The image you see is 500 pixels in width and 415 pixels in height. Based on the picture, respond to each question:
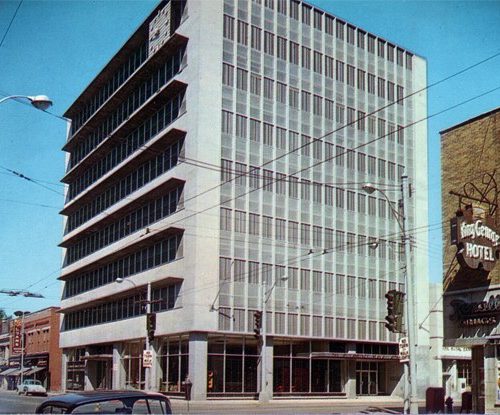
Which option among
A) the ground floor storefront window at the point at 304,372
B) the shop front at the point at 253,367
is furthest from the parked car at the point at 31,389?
the ground floor storefront window at the point at 304,372

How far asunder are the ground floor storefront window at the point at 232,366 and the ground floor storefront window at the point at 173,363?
1.96m

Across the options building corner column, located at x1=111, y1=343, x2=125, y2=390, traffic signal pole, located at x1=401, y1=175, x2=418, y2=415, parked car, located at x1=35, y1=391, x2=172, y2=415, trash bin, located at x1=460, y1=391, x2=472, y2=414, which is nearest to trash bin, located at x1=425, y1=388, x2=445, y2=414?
trash bin, located at x1=460, y1=391, x2=472, y2=414

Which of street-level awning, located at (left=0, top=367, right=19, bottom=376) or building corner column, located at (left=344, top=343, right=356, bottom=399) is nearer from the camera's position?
building corner column, located at (left=344, top=343, right=356, bottom=399)

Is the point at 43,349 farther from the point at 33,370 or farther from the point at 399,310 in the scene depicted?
the point at 399,310

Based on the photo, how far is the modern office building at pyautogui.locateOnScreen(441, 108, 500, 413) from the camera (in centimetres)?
2806

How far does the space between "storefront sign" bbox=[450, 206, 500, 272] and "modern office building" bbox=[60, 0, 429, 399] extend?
23.9m

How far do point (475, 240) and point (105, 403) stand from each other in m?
19.4

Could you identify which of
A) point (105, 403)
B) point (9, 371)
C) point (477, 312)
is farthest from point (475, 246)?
point (9, 371)

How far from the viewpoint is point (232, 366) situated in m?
54.9

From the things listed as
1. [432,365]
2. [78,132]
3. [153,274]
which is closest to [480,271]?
[153,274]

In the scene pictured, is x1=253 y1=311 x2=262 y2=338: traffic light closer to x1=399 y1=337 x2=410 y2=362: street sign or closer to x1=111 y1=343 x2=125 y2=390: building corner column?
x1=111 y1=343 x2=125 y2=390: building corner column

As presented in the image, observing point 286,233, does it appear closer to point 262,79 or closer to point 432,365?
point 262,79

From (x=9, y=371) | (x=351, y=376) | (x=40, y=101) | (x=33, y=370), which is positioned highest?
(x=40, y=101)

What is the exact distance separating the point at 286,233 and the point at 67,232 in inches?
1093
